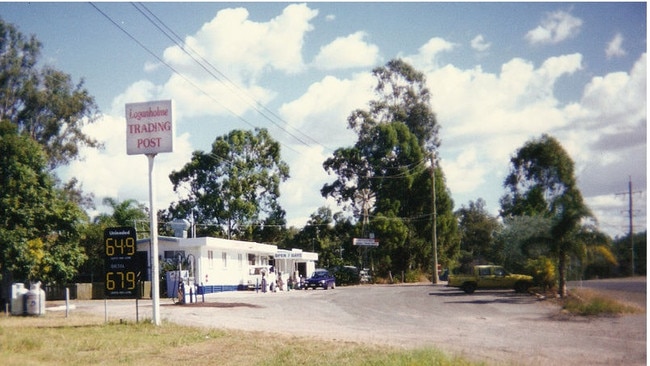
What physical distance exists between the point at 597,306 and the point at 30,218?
22269mm

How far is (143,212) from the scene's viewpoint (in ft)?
178

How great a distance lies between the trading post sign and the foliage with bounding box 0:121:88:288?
331 inches

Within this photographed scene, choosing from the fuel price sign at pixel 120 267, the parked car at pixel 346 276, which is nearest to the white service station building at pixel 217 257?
the parked car at pixel 346 276

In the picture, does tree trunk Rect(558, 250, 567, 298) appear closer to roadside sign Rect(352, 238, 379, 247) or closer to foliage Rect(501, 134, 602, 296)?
foliage Rect(501, 134, 602, 296)

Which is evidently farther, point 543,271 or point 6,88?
point 6,88

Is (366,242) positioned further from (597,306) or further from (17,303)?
(597,306)

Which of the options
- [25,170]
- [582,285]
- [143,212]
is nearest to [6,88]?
[25,170]

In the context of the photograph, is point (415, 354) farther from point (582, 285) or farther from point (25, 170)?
point (25, 170)

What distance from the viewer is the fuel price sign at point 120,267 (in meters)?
18.7

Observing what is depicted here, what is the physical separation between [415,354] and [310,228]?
49.0m

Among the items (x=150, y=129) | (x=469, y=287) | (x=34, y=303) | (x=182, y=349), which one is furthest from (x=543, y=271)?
(x=34, y=303)

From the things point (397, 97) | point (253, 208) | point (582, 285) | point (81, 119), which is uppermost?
point (397, 97)

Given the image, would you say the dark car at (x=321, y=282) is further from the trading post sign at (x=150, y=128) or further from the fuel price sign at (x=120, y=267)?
the fuel price sign at (x=120, y=267)

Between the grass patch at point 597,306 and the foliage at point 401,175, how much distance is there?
1178 inches
